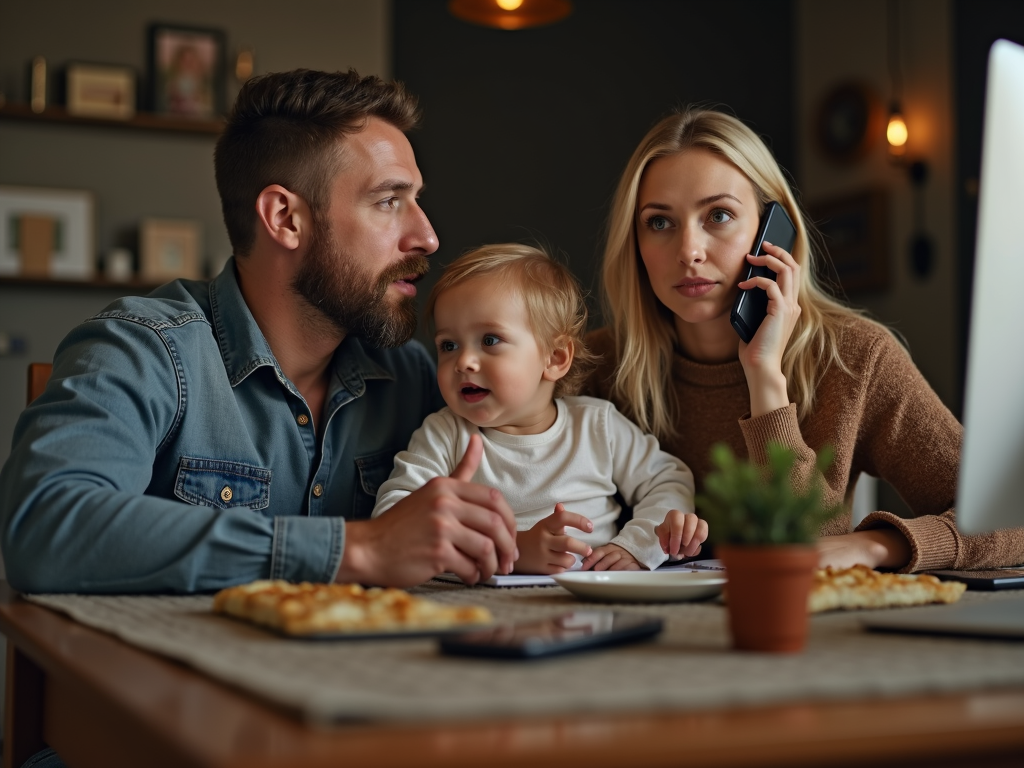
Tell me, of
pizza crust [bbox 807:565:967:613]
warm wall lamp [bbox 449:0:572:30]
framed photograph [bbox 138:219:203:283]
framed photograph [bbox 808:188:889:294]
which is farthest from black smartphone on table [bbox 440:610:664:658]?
framed photograph [bbox 808:188:889:294]

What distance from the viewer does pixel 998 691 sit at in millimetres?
716

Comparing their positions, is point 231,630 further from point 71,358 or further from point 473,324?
point 473,324

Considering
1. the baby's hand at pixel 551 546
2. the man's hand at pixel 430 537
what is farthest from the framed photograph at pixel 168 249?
the man's hand at pixel 430 537

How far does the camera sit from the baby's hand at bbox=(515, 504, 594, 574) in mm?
1412

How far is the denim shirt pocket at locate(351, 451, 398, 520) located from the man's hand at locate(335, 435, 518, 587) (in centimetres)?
53

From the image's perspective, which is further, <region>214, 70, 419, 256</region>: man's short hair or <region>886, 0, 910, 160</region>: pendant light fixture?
<region>886, 0, 910, 160</region>: pendant light fixture

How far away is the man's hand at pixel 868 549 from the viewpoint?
1.42 metres

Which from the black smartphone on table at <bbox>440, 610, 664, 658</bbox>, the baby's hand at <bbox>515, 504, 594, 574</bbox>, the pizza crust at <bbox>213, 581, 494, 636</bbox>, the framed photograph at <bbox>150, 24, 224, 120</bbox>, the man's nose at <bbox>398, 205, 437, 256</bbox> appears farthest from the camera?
the framed photograph at <bbox>150, 24, 224, 120</bbox>

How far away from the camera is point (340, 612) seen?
90 cm

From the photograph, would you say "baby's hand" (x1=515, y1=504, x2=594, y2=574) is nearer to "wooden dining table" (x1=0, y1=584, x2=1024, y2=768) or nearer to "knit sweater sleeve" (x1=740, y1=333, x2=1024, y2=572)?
"knit sweater sleeve" (x1=740, y1=333, x2=1024, y2=572)

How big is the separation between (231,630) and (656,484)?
939 millimetres

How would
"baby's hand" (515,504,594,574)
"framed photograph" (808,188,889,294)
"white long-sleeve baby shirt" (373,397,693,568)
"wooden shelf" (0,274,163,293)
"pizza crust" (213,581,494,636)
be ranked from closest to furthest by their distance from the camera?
"pizza crust" (213,581,494,636)
"baby's hand" (515,504,594,574)
"white long-sleeve baby shirt" (373,397,693,568)
"wooden shelf" (0,274,163,293)
"framed photograph" (808,188,889,294)

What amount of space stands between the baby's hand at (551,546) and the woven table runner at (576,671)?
0.40m

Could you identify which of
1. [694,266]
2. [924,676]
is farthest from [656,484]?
[924,676]
